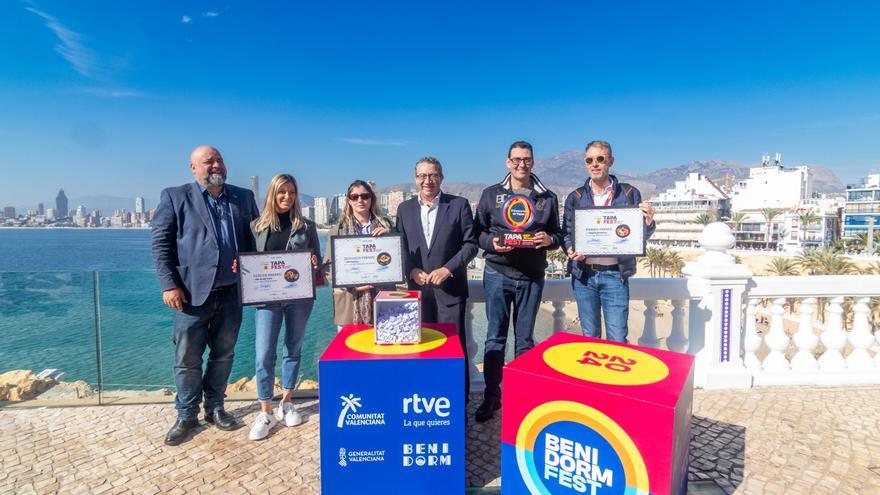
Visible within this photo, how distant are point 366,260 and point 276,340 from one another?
1.22 meters

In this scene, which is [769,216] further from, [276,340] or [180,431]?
[180,431]

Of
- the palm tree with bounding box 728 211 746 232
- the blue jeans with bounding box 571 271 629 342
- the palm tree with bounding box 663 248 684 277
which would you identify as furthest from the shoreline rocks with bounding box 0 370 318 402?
the palm tree with bounding box 728 211 746 232

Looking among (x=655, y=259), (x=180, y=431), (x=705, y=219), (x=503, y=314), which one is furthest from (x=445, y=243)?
(x=705, y=219)

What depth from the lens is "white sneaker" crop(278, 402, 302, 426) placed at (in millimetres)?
3670

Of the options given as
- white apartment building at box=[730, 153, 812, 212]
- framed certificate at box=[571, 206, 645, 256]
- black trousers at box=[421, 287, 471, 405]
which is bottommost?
black trousers at box=[421, 287, 471, 405]

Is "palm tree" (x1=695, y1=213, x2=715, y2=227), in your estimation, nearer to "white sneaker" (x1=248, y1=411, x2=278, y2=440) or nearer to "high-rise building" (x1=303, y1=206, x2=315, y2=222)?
"high-rise building" (x1=303, y1=206, x2=315, y2=222)

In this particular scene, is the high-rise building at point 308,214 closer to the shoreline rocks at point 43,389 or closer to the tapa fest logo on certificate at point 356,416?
the tapa fest logo on certificate at point 356,416

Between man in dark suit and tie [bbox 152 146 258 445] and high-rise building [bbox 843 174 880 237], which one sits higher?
high-rise building [bbox 843 174 880 237]

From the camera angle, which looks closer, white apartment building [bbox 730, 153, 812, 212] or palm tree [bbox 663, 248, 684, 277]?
palm tree [bbox 663, 248, 684, 277]

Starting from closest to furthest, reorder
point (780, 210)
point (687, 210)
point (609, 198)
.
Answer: point (609, 198) → point (780, 210) → point (687, 210)

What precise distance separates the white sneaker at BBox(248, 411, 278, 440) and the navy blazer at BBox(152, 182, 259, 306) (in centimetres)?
114

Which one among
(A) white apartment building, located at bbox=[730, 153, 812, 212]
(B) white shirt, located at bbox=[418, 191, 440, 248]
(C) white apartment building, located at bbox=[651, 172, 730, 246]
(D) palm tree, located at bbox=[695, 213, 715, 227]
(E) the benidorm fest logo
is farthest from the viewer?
(A) white apartment building, located at bbox=[730, 153, 812, 212]

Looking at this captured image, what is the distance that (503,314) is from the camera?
3.69m

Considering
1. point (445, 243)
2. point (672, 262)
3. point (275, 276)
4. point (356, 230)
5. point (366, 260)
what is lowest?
point (672, 262)
